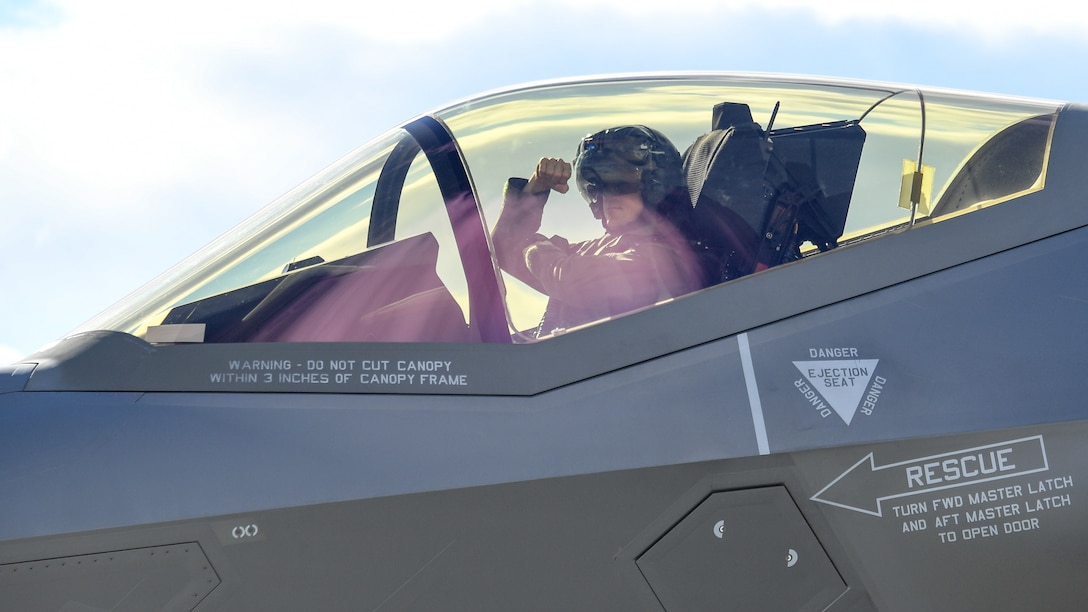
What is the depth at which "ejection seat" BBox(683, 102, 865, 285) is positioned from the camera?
10.4 feet

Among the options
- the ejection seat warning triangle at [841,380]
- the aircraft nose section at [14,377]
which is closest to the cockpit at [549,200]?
the aircraft nose section at [14,377]

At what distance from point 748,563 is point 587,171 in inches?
58.7

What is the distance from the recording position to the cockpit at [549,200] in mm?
3012

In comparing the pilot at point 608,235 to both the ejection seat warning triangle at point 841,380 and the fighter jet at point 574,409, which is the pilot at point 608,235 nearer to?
the fighter jet at point 574,409

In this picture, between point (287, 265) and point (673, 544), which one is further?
point (287, 265)

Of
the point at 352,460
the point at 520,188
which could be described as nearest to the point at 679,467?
the point at 352,460

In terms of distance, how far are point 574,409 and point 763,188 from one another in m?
1.14

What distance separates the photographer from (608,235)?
324 cm

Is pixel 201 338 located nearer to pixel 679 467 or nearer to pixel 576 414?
pixel 576 414

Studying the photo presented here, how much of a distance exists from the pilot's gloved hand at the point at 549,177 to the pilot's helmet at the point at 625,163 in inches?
2.0

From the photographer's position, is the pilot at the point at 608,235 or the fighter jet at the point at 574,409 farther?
the pilot at the point at 608,235

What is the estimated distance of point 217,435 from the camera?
2.71m

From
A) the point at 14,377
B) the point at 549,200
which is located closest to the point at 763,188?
the point at 549,200

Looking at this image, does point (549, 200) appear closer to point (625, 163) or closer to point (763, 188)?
point (625, 163)
